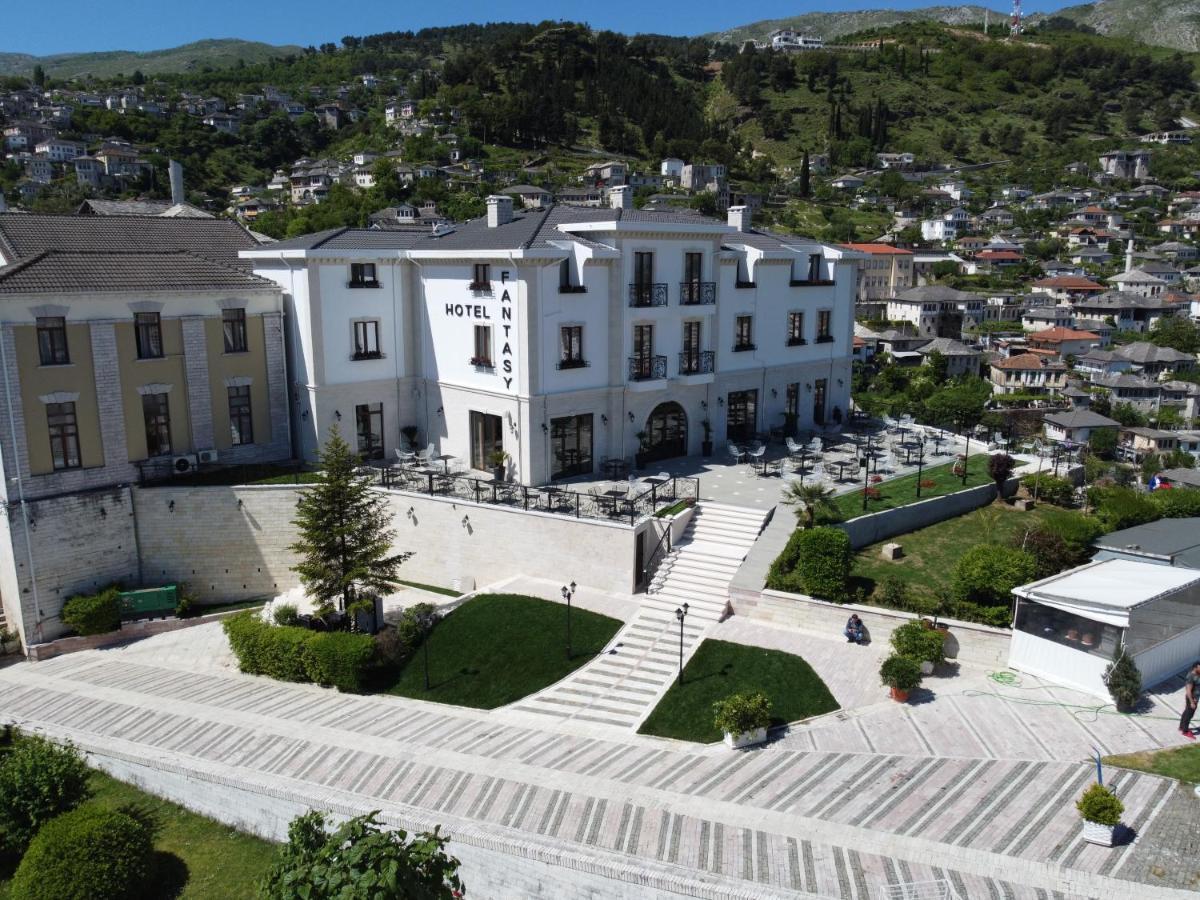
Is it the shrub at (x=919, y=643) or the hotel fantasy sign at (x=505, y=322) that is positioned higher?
the hotel fantasy sign at (x=505, y=322)

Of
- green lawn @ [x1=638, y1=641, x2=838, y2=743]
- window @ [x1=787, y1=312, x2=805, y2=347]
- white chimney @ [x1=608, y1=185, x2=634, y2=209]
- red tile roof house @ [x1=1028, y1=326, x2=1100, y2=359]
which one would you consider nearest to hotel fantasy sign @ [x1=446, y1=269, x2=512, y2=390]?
white chimney @ [x1=608, y1=185, x2=634, y2=209]

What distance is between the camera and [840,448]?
30656 millimetres

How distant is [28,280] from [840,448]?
2571cm

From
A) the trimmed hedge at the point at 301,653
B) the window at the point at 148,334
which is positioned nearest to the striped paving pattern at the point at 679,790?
the trimmed hedge at the point at 301,653

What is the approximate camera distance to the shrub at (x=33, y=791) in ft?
47.1

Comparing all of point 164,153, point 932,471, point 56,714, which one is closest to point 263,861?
point 56,714

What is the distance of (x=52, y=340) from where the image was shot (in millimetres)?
23938

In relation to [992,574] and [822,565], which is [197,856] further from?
[992,574]

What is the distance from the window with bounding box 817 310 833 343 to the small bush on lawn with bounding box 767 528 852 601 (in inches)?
579

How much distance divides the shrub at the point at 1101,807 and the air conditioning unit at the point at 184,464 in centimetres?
2479

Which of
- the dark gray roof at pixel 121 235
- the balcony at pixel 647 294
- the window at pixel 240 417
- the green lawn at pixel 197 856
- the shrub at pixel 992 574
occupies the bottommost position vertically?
the green lawn at pixel 197 856

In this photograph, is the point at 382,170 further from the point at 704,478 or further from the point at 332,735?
the point at 332,735

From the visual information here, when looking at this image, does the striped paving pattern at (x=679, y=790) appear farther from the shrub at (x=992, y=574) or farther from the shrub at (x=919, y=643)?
the shrub at (x=992, y=574)

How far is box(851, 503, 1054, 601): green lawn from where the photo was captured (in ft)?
70.6
